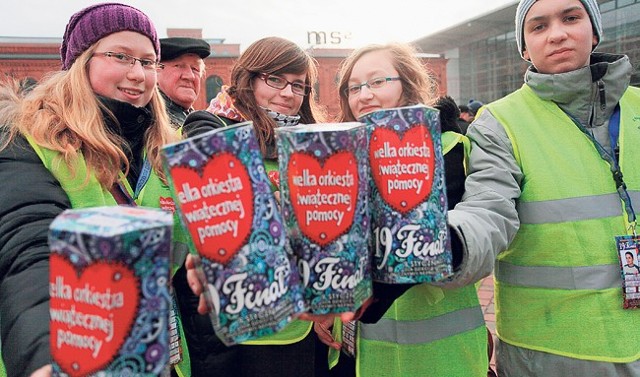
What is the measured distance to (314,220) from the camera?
83cm

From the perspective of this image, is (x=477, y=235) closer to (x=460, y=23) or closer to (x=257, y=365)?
(x=257, y=365)

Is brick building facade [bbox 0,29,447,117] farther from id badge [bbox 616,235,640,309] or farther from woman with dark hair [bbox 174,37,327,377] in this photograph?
id badge [bbox 616,235,640,309]

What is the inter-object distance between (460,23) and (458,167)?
32587 mm

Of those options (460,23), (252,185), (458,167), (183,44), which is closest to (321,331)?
(458,167)

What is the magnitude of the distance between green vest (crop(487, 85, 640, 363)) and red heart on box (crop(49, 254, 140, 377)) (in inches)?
48.5

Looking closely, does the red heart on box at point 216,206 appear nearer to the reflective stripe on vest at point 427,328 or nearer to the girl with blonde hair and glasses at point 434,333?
the girl with blonde hair and glasses at point 434,333

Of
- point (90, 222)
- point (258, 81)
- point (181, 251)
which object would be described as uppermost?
point (258, 81)

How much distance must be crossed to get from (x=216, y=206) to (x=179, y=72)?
104 inches

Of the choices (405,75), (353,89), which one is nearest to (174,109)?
(353,89)

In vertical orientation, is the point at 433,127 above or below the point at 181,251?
above

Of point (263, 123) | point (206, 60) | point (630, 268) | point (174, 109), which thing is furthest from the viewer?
point (206, 60)

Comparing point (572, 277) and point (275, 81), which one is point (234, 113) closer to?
point (275, 81)

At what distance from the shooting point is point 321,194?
2.72ft

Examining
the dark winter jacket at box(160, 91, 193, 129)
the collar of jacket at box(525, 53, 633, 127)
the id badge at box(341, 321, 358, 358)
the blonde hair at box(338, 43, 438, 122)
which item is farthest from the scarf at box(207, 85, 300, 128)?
the dark winter jacket at box(160, 91, 193, 129)
